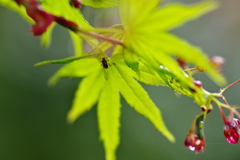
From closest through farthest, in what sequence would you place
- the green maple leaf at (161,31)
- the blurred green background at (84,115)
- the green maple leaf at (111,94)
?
1. the green maple leaf at (161,31)
2. the green maple leaf at (111,94)
3. the blurred green background at (84,115)

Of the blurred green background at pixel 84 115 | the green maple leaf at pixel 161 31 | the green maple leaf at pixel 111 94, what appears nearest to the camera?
the green maple leaf at pixel 161 31

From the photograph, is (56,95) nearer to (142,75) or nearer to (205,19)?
(205,19)

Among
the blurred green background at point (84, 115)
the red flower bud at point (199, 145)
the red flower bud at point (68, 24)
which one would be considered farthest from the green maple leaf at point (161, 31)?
the blurred green background at point (84, 115)

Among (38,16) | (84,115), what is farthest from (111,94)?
(84,115)

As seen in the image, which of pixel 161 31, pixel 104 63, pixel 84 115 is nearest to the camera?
pixel 161 31

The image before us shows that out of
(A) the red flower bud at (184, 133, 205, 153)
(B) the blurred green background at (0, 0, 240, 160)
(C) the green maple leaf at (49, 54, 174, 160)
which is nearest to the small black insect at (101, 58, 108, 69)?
(C) the green maple leaf at (49, 54, 174, 160)

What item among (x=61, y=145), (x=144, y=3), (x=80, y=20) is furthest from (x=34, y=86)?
(x=144, y=3)

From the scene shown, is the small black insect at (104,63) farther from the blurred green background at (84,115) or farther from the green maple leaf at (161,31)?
the blurred green background at (84,115)

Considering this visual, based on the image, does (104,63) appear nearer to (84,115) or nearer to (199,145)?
(199,145)
